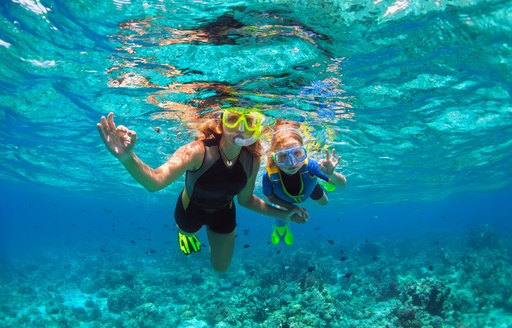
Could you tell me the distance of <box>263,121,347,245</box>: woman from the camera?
642 cm

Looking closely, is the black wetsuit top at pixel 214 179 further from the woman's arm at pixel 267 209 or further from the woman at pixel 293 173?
the woman at pixel 293 173

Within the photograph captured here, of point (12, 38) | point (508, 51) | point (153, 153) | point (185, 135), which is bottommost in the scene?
point (12, 38)

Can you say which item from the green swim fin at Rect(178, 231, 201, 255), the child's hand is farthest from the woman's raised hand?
the child's hand

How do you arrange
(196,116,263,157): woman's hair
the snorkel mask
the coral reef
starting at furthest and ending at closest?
1. the coral reef
2. (196,116,263,157): woman's hair
3. the snorkel mask

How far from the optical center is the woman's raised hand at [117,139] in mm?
3396

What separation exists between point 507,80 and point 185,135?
1589cm

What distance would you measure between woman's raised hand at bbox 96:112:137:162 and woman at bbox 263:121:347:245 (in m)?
3.58

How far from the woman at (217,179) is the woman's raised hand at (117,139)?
0.34m

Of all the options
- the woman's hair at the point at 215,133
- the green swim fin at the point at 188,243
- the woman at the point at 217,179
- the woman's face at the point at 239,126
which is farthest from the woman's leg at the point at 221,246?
the woman's face at the point at 239,126

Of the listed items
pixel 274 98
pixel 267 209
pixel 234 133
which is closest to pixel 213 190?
pixel 234 133

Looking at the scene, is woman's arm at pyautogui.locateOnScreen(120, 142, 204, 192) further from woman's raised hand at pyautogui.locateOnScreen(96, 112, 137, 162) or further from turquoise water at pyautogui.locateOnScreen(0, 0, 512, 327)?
turquoise water at pyautogui.locateOnScreen(0, 0, 512, 327)

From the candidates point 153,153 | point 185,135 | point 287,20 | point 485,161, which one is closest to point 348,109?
point 287,20

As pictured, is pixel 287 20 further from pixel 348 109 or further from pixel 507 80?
pixel 507 80

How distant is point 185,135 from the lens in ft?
61.3
